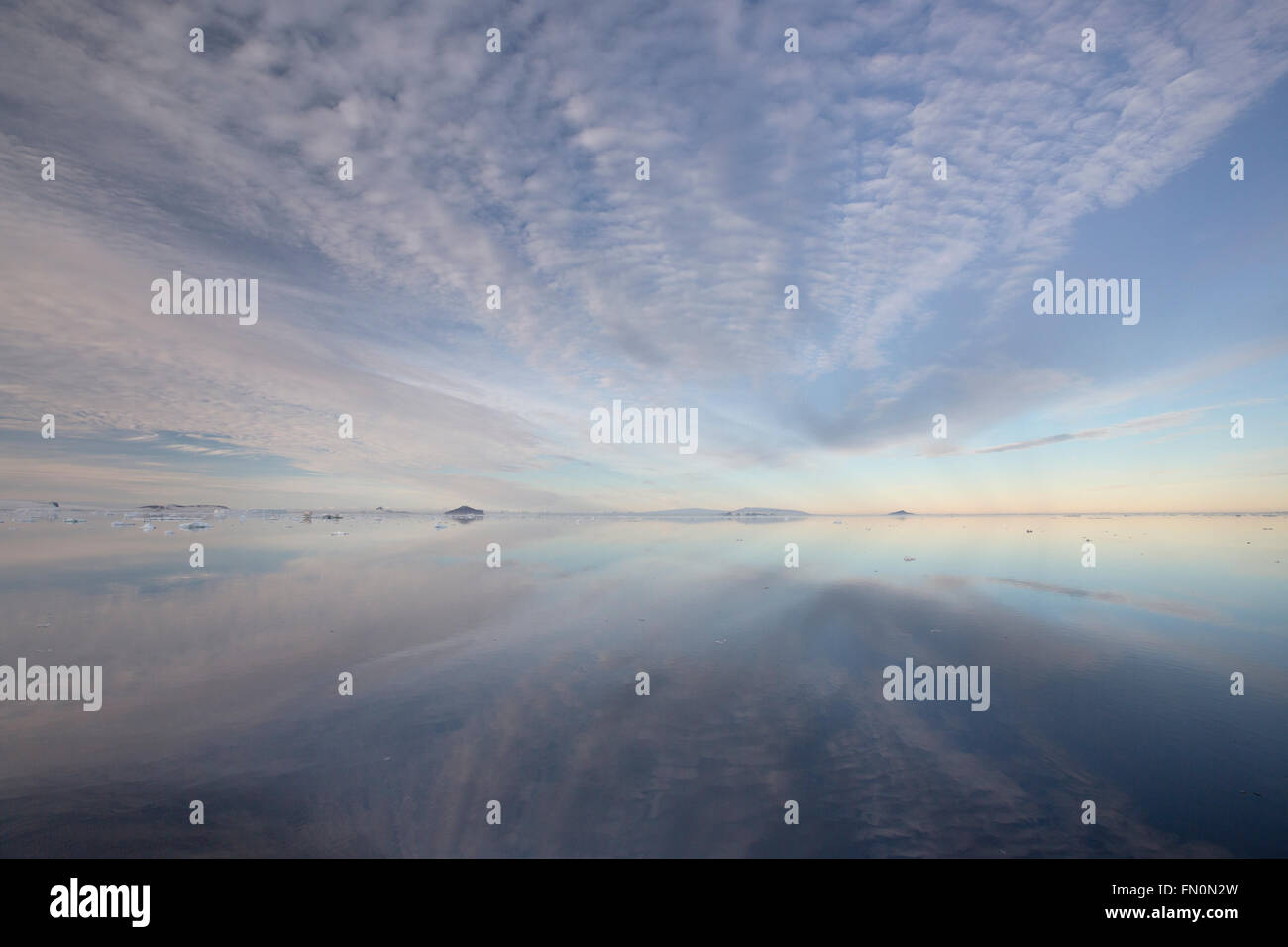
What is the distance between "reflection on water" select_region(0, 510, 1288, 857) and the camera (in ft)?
20.5

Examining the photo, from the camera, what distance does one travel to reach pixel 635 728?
9.02 meters

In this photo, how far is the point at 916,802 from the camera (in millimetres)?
6879

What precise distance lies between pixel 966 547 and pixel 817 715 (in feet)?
136

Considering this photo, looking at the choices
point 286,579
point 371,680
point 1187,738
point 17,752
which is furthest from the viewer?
point 286,579

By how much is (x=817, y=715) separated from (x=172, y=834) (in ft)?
32.9

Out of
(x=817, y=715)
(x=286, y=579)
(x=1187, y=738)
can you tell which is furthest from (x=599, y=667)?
(x=286, y=579)

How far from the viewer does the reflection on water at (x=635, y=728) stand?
6.25 m
